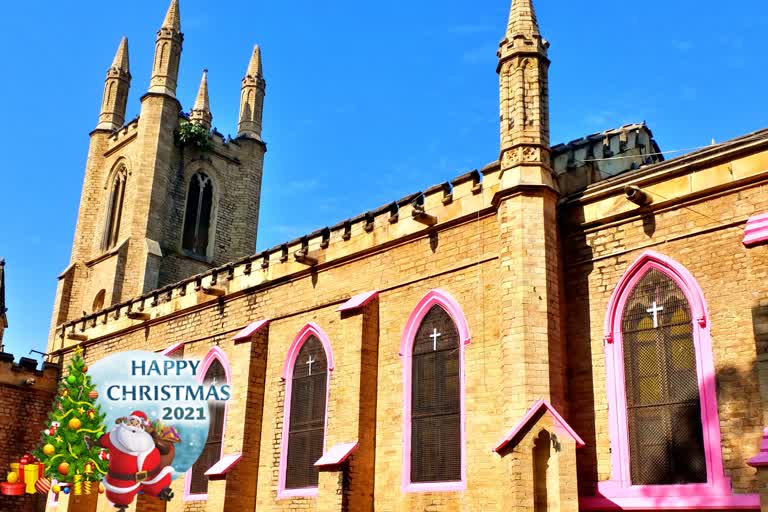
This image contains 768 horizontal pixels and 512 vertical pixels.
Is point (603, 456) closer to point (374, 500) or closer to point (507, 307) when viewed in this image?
point (507, 307)

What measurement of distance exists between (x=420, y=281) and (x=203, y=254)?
68.2 feet

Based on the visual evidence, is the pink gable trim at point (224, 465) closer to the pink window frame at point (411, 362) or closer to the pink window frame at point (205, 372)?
the pink window frame at point (205, 372)

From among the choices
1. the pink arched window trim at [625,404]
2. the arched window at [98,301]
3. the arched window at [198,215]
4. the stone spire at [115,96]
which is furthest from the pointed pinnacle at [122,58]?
the pink arched window trim at [625,404]

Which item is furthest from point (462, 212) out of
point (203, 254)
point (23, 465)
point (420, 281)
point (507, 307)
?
point (203, 254)

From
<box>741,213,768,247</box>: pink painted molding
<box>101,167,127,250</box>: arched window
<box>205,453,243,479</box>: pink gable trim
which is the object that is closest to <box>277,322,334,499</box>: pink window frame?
<box>205,453,243,479</box>: pink gable trim

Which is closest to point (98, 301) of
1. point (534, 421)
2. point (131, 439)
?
point (131, 439)

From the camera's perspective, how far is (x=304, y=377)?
19484 mm

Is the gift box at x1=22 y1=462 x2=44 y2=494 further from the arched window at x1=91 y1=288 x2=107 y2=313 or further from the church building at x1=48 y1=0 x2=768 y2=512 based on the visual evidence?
the arched window at x1=91 y1=288 x2=107 y2=313

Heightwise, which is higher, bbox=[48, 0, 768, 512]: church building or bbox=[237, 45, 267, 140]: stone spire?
bbox=[237, 45, 267, 140]: stone spire

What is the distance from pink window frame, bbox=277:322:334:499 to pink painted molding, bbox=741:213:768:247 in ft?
32.1

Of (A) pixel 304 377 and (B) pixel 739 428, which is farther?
(A) pixel 304 377

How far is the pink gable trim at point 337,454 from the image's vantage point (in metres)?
16.3

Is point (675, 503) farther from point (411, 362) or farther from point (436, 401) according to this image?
point (411, 362)

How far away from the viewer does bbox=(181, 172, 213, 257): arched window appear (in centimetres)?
3581
